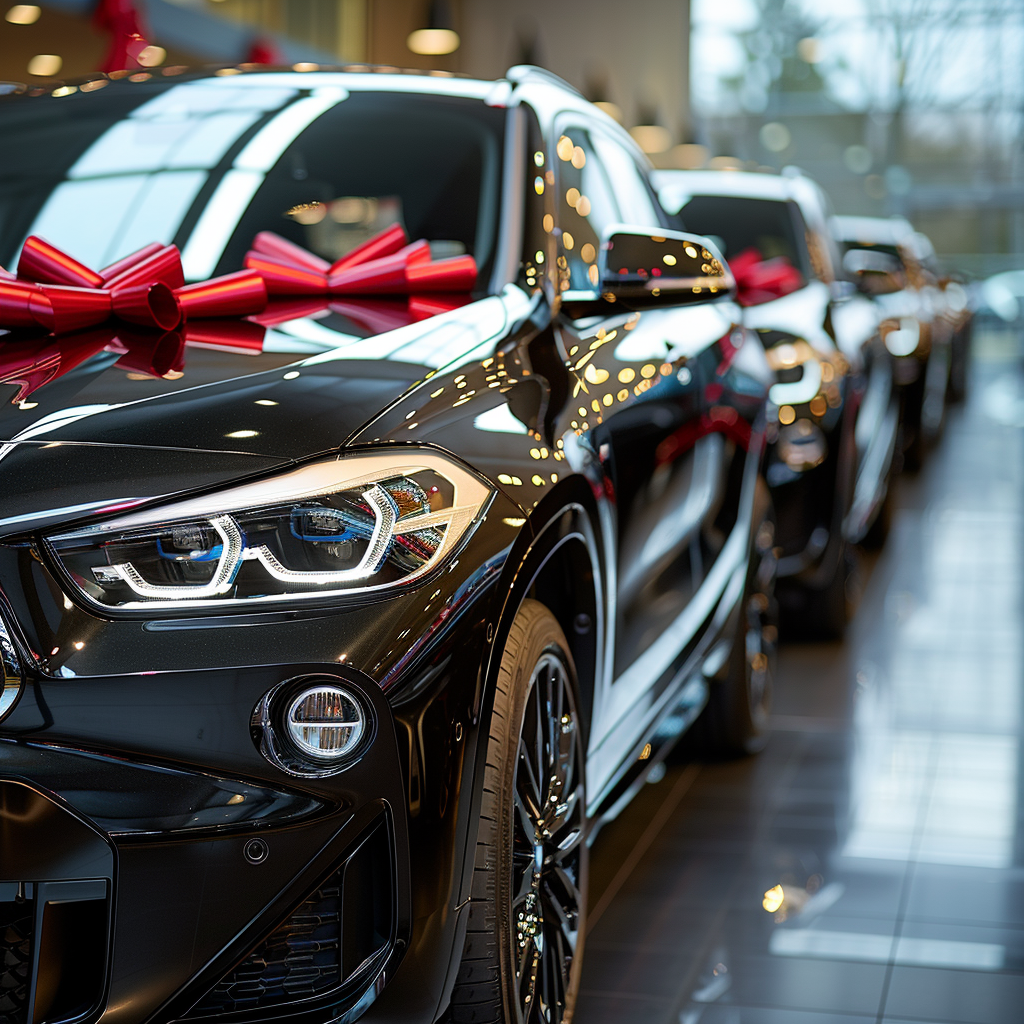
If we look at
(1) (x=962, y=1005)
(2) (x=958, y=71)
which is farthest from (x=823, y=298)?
(2) (x=958, y=71)

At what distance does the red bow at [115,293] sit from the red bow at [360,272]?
110 millimetres

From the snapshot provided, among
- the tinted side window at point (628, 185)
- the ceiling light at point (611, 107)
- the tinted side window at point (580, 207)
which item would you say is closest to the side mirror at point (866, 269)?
the tinted side window at point (628, 185)

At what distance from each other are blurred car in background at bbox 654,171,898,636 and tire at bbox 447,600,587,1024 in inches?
88.5

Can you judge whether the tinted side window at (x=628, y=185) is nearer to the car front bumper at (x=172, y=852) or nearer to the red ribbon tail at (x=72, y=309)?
the red ribbon tail at (x=72, y=309)

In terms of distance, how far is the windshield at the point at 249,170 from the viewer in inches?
104

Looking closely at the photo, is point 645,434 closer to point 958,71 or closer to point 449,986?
point 449,986

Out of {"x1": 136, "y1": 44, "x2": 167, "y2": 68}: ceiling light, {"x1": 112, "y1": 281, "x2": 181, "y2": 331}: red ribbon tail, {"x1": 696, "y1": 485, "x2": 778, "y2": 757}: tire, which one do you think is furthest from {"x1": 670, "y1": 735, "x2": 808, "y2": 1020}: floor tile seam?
{"x1": 136, "y1": 44, "x2": 167, "y2": 68}: ceiling light

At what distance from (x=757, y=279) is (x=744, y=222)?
1133 millimetres

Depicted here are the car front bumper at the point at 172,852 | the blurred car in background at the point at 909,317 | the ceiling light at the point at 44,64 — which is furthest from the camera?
the ceiling light at the point at 44,64

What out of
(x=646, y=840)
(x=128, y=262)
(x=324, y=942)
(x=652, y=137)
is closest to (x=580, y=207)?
(x=128, y=262)

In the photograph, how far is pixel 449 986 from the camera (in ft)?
5.68

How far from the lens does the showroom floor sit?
8.57ft

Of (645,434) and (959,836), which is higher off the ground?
(645,434)

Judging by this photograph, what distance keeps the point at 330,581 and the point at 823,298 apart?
4555 mm
